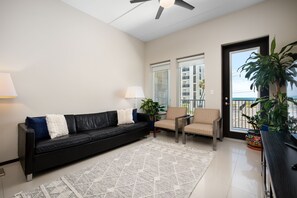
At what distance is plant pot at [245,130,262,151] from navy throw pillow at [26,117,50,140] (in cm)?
388

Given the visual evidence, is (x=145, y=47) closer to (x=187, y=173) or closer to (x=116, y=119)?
(x=116, y=119)

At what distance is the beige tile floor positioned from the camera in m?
1.56

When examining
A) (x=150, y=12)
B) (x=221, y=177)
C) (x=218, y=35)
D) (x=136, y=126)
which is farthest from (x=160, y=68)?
(x=221, y=177)

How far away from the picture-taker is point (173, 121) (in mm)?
3701

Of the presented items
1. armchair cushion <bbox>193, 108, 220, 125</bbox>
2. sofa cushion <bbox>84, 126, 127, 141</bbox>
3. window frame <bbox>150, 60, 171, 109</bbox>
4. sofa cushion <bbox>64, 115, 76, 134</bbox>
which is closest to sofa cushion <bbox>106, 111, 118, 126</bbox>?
sofa cushion <bbox>84, 126, 127, 141</bbox>

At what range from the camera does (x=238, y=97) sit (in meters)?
3.42

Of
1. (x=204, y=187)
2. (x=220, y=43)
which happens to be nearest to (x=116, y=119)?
(x=204, y=187)

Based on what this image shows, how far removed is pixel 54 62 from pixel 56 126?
1.33m

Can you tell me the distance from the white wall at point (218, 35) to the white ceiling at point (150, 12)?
185 mm

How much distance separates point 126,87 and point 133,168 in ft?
8.74

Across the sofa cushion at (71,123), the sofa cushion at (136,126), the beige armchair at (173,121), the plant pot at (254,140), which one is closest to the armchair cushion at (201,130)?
the beige armchair at (173,121)

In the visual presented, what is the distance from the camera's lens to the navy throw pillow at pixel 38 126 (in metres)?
2.24

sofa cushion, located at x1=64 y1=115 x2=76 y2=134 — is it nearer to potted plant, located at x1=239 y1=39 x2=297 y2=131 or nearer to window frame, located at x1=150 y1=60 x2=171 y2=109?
window frame, located at x1=150 y1=60 x2=171 y2=109

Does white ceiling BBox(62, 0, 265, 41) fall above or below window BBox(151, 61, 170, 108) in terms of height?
above
